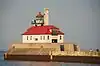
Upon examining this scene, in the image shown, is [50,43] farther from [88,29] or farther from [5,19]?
[5,19]

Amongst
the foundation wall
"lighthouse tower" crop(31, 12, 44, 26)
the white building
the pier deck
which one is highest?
"lighthouse tower" crop(31, 12, 44, 26)

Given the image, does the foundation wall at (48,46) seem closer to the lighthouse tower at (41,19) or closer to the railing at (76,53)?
the railing at (76,53)

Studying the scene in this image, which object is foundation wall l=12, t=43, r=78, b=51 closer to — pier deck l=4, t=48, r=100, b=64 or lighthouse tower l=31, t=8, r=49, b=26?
pier deck l=4, t=48, r=100, b=64

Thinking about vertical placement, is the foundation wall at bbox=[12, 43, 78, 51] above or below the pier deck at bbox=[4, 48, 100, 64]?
above

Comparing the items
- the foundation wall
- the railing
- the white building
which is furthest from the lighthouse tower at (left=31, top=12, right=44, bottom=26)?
the railing

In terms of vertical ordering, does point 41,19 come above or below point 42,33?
above

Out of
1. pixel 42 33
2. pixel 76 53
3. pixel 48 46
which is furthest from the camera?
pixel 42 33

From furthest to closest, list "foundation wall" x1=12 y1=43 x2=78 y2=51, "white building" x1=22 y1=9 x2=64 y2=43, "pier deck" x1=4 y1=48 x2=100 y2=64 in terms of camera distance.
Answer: "white building" x1=22 y1=9 x2=64 y2=43 < "foundation wall" x1=12 y1=43 x2=78 y2=51 < "pier deck" x1=4 y1=48 x2=100 y2=64

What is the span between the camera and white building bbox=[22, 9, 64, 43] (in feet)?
13.9

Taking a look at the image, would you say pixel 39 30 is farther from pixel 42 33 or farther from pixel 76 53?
pixel 76 53

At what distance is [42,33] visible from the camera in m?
4.27

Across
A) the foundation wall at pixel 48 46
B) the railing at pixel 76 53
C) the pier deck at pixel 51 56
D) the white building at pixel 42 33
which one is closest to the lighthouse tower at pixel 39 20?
the white building at pixel 42 33

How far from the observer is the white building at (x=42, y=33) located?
4.23 meters

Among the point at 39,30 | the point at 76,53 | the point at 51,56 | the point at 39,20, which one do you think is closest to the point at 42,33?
the point at 39,30
